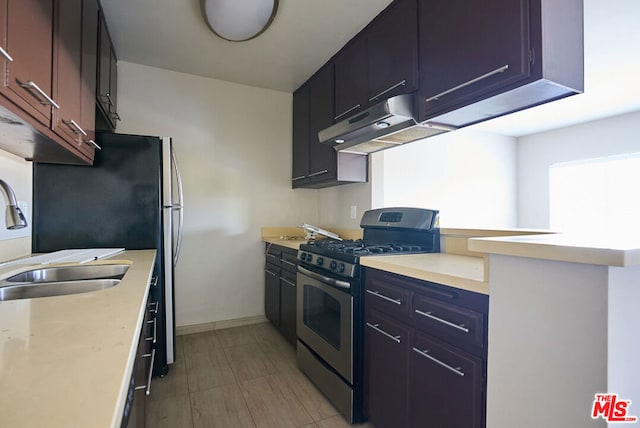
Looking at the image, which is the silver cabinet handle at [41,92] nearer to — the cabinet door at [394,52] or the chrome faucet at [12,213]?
the chrome faucet at [12,213]

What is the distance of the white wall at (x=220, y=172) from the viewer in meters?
2.89

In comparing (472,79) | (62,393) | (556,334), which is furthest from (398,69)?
(62,393)

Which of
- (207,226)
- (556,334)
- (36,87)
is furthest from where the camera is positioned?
(207,226)

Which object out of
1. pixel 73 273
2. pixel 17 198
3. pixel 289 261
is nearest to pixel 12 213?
pixel 73 273

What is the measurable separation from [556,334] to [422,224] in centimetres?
110

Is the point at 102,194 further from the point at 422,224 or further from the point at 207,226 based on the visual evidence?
the point at 422,224

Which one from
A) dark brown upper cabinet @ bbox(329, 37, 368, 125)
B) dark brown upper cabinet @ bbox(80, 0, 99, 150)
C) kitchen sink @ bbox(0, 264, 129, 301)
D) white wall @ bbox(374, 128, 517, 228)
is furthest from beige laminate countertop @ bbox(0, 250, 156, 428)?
white wall @ bbox(374, 128, 517, 228)

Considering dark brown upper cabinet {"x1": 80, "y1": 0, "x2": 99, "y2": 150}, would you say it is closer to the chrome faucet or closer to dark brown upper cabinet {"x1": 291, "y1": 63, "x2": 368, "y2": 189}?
the chrome faucet

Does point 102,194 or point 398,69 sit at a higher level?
point 398,69

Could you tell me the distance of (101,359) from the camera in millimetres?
558

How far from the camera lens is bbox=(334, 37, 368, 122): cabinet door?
2.22 meters

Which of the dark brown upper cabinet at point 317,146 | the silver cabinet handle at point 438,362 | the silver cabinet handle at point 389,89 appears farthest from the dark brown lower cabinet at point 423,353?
the dark brown upper cabinet at point 317,146

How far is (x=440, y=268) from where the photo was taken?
135 centimetres

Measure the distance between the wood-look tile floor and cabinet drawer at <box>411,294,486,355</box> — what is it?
2.67 ft
